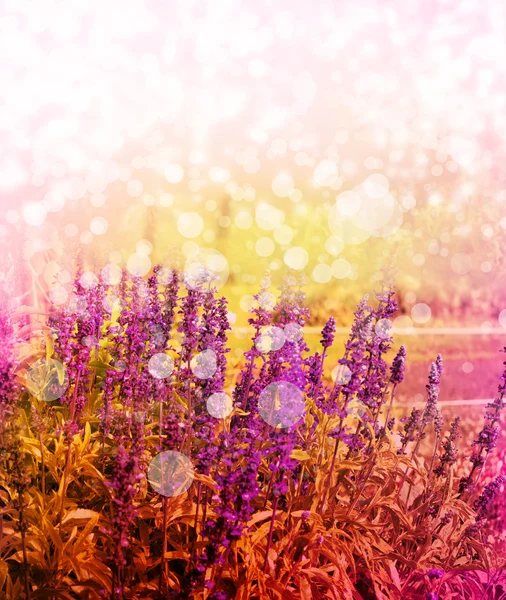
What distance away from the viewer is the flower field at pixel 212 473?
166 centimetres

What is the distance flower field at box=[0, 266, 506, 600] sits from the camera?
1664 millimetres

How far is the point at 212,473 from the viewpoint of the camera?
212 cm

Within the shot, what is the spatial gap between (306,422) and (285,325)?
Answer: 27.1 inches

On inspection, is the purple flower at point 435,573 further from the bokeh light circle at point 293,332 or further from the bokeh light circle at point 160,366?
the bokeh light circle at point 160,366

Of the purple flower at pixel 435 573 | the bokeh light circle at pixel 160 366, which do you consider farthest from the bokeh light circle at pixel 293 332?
the purple flower at pixel 435 573

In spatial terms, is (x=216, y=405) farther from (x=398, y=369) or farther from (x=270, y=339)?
(x=398, y=369)

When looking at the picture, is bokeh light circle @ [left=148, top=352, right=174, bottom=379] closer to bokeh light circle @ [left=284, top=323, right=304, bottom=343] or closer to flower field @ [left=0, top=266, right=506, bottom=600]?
flower field @ [left=0, top=266, right=506, bottom=600]

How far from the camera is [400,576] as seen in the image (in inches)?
94.9

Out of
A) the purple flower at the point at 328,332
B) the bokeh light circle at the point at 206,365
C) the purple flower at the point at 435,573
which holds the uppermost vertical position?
the purple flower at the point at 328,332

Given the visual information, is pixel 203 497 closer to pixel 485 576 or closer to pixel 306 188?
pixel 485 576

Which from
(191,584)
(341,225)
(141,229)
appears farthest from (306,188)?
(191,584)

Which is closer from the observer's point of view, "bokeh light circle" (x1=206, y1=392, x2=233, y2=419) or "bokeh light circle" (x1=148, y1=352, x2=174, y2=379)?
"bokeh light circle" (x1=206, y1=392, x2=233, y2=419)

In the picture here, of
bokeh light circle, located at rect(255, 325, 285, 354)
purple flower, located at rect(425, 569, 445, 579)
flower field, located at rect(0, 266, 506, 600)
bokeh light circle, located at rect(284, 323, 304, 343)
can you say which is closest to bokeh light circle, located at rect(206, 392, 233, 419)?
flower field, located at rect(0, 266, 506, 600)

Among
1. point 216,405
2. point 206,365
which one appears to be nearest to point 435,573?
point 216,405
